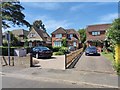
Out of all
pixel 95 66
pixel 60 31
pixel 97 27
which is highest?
pixel 97 27

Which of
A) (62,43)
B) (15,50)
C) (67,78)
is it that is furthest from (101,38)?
(67,78)

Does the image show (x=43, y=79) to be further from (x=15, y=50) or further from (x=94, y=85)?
(x=15, y=50)

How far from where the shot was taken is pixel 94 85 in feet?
30.7

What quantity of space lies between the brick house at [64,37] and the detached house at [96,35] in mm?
6108

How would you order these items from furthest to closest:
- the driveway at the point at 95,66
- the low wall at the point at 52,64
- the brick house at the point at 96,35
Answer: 1. the brick house at the point at 96,35
2. the low wall at the point at 52,64
3. the driveway at the point at 95,66

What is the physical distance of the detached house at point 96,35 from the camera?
46531mm

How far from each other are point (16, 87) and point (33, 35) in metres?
48.1

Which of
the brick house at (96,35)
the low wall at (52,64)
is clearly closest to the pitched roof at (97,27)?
the brick house at (96,35)

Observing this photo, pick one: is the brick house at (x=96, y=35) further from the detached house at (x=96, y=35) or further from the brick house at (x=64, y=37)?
the brick house at (x=64, y=37)

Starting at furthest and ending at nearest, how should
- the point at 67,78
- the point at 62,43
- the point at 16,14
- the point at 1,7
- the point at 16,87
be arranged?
1. the point at 62,43
2. the point at 16,14
3. the point at 1,7
4. the point at 67,78
5. the point at 16,87

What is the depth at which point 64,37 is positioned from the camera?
5578 centimetres

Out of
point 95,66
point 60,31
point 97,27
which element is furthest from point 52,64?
point 60,31

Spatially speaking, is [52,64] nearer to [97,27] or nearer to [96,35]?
[96,35]

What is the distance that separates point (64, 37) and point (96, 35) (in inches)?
420
